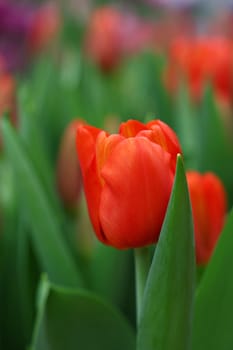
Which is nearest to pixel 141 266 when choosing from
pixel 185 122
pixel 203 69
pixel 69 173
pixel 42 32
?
pixel 69 173

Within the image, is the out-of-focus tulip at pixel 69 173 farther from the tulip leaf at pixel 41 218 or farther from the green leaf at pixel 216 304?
the green leaf at pixel 216 304

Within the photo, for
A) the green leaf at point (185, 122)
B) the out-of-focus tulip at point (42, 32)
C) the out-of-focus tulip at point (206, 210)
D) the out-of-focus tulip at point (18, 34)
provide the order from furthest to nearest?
the out-of-focus tulip at point (42, 32), the out-of-focus tulip at point (18, 34), the green leaf at point (185, 122), the out-of-focus tulip at point (206, 210)

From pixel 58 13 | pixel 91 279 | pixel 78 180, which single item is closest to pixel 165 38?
pixel 58 13

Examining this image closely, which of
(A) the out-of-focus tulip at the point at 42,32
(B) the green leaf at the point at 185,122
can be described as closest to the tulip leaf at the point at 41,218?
(B) the green leaf at the point at 185,122

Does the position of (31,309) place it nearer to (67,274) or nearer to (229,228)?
(67,274)

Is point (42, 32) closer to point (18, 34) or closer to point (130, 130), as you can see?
point (18, 34)

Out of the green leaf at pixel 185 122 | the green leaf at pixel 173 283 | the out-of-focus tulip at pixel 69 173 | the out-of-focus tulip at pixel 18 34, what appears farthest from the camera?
the out-of-focus tulip at pixel 18 34

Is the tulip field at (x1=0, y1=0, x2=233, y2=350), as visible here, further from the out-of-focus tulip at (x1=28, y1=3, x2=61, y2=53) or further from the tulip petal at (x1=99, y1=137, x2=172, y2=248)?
the out-of-focus tulip at (x1=28, y1=3, x2=61, y2=53)
